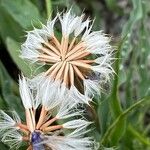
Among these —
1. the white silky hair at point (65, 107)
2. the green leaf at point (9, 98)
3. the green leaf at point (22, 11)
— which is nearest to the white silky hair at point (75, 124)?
the white silky hair at point (65, 107)

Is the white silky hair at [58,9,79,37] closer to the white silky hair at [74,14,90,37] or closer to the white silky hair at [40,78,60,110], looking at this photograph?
the white silky hair at [74,14,90,37]

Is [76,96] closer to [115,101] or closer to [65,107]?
[65,107]

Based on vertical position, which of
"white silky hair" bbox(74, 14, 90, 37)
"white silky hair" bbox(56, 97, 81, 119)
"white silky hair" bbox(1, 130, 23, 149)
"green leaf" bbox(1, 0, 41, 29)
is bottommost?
"white silky hair" bbox(1, 130, 23, 149)

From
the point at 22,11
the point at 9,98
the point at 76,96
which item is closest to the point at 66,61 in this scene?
the point at 76,96

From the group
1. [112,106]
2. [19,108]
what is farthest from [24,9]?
[112,106]

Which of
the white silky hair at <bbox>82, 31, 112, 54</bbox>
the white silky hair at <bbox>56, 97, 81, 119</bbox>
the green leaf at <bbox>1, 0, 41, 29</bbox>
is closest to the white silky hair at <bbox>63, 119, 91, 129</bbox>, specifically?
the white silky hair at <bbox>56, 97, 81, 119</bbox>

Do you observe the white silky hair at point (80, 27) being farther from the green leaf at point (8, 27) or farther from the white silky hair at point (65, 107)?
the green leaf at point (8, 27)

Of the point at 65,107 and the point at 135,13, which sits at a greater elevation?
the point at 135,13
